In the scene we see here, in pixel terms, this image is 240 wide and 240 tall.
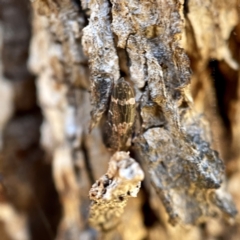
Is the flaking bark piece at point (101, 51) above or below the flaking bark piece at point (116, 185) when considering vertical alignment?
above

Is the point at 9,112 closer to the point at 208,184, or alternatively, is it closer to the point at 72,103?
the point at 72,103

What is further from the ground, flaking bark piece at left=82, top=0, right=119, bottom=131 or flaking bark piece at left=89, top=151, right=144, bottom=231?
flaking bark piece at left=82, top=0, right=119, bottom=131

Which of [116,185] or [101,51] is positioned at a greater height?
[101,51]

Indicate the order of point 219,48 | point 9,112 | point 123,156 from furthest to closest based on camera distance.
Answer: point 9,112, point 219,48, point 123,156

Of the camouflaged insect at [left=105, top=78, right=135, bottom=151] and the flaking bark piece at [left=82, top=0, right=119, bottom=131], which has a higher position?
the flaking bark piece at [left=82, top=0, right=119, bottom=131]

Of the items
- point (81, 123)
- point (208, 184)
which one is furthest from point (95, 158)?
point (208, 184)
